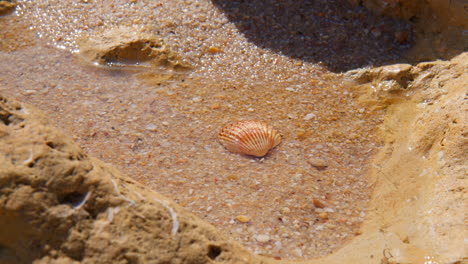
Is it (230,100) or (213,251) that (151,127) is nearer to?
(230,100)

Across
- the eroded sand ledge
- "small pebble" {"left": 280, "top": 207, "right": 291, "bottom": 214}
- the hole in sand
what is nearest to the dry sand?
"small pebble" {"left": 280, "top": 207, "right": 291, "bottom": 214}

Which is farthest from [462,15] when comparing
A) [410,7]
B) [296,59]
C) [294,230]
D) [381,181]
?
[294,230]

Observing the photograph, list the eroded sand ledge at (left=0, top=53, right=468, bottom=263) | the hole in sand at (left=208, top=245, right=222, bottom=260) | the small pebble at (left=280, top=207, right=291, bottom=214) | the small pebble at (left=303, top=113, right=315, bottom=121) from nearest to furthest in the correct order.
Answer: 1. the eroded sand ledge at (left=0, top=53, right=468, bottom=263)
2. the hole in sand at (left=208, top=245, right=222, bottom=260)
3. the small pebble at (left=280, top=207, right=291, bottom=214)
4. the small pebble at (left=303, top=113, right=315, bottom=121)

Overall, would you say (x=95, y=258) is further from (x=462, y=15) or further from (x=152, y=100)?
(x=462, y=15)

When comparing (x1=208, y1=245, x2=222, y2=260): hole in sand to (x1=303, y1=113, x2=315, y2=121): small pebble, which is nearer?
(x1=208, y1=245, x2=222, y2=260): hole in sand

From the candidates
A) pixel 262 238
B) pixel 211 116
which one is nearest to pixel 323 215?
pixel 262 238

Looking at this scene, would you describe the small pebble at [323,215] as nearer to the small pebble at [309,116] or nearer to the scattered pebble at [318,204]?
the scattered pebble at [318,204]

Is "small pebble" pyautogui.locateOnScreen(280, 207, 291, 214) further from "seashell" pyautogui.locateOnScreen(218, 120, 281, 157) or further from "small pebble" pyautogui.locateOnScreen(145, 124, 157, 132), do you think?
"small pebble" pyautogui.locateOnScreen(145, 124, 157, 132)
